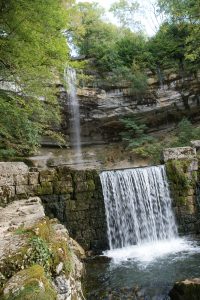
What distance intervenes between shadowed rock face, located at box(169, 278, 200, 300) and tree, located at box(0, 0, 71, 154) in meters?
5.00

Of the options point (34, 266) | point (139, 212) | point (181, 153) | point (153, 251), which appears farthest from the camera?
point (181, 153)

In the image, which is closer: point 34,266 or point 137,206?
point 34,266

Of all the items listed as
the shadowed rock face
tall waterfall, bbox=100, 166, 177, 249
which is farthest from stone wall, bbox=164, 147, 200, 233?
the shadowed rock face

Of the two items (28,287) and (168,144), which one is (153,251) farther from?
(168,144)

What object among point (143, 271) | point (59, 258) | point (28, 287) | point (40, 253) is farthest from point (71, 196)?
point (28, 287)

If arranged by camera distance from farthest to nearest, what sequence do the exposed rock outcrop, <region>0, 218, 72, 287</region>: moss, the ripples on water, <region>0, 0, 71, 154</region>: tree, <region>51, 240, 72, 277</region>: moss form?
<region>0, 0, 71, 154</region>: tree, the ripples on water, <region>51, 240, 72, 277</region>: moss, <region>0, 218, 72, 287</region>: moss, the exposed rock outcrop

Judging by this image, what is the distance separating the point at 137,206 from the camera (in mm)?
9805

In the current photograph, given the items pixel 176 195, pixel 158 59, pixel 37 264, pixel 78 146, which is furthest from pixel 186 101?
pixel 37 264

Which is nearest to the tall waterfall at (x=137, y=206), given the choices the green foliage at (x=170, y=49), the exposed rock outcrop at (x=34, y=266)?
the exposed rock outcrop at (x=34, y=266)

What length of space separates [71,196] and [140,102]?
1039 cm

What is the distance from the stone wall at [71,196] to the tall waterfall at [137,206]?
1.38 ft

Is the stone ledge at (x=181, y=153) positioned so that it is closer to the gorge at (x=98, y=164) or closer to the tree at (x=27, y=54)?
the gorge at (x=98, y=164)

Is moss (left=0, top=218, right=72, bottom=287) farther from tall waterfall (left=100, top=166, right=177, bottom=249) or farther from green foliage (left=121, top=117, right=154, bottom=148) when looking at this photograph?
green foliage (left=121, top=117, right=154, bottom=148)

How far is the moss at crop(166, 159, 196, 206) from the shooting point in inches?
401
